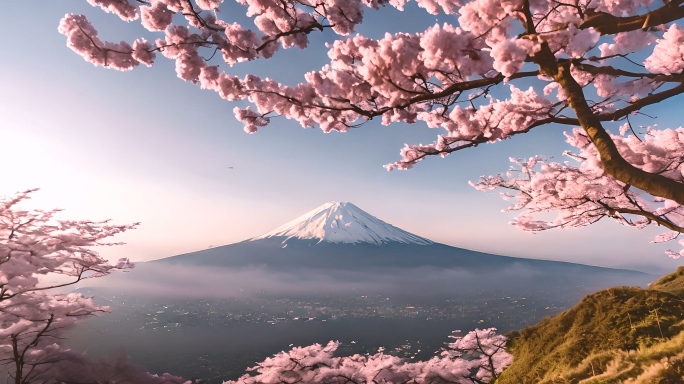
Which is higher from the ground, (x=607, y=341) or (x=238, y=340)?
(x=607, y=341)

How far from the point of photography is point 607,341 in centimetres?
678

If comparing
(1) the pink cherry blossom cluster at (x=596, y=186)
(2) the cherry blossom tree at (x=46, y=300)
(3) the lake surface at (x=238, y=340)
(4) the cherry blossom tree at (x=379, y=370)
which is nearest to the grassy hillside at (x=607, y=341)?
(1) the pink cherry blossom cluster at (x=596, y=186)

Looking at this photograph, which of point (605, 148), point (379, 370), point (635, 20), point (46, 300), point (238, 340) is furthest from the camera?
point (238, 340)

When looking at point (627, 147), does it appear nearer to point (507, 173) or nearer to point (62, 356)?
point (507, 173)

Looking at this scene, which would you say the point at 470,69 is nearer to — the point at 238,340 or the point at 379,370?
the point at 379,370

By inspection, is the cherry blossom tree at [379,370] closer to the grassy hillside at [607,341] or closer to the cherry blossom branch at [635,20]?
the grassy hillside at [607,341]

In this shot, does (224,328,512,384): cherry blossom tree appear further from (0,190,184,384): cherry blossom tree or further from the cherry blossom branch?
the cherry blossom branch

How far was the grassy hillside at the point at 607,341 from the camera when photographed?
4.60 metres

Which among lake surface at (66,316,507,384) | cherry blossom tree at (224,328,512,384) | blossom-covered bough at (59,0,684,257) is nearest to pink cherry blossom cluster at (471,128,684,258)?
blossom-covered bough at (59,0,684,257)

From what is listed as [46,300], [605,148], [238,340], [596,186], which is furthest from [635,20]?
[238,340]

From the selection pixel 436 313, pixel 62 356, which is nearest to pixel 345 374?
pixel 62 356

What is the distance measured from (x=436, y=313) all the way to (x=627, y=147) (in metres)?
175

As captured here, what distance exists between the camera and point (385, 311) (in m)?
175

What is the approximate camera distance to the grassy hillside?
4598mm
